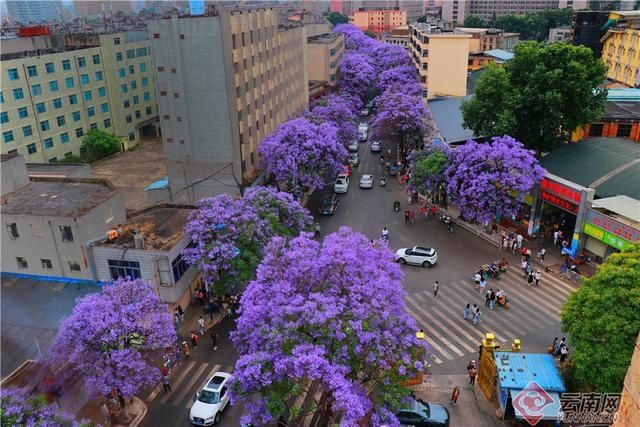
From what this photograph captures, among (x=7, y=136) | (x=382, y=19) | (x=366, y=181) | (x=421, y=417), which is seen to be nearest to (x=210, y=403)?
(x=421, y=417)

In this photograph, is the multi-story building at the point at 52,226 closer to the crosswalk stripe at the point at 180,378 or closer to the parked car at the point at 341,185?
the crosswalk stripe at the point at 180,378

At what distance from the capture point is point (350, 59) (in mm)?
92688

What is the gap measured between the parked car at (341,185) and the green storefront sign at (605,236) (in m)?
23.1

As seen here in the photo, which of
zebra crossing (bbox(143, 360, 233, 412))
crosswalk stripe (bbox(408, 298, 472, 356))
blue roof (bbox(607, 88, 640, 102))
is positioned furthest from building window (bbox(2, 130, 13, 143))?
blue roof (bbox(607, 88, 640, 102))

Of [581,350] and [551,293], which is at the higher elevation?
[581,350]

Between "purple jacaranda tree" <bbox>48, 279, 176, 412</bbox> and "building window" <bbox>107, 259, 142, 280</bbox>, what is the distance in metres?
6.11

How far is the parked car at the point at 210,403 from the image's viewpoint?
22.7 meters

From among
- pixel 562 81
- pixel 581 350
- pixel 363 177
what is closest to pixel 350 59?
pixel 363 177

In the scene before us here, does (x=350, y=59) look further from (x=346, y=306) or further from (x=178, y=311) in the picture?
(x=346, y=306)

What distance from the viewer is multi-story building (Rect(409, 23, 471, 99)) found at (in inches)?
2778

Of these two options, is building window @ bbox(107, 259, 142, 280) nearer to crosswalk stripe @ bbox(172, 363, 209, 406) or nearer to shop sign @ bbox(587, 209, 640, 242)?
crosswalk stripe @ bbox(172, 363, 209, 406)

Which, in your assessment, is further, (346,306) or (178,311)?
(178,311)

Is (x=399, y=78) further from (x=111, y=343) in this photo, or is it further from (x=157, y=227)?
(x=111, y=343)

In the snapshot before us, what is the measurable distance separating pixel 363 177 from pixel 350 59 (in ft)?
155
